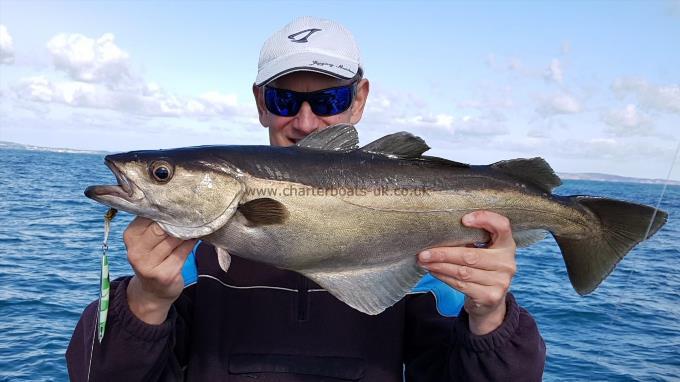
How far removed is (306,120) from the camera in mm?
4562

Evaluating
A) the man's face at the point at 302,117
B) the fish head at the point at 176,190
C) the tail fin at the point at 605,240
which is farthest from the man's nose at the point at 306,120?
the tail fin at the point at 605,240

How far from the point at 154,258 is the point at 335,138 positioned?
1.34 meters

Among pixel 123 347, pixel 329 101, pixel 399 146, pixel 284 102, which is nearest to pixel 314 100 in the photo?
pixel 329 101

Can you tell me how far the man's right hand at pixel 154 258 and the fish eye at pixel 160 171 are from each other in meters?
0.26

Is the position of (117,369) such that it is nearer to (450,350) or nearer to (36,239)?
(450,350)

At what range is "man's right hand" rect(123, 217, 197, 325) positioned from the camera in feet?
10.8

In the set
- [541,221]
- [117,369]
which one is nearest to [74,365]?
[117,369]

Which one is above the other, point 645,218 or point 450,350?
point 645,218

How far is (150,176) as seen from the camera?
342 centimetres

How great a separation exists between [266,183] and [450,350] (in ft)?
5.83

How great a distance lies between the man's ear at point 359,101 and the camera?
490cm

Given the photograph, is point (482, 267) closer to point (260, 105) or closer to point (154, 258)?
point (154, 258)

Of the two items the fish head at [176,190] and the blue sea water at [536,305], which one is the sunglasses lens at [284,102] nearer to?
the fish head at [176,190]

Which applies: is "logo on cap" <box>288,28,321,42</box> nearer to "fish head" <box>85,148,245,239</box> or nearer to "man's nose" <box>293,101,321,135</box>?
"man's nose" <box>293,101,321,135</box>
